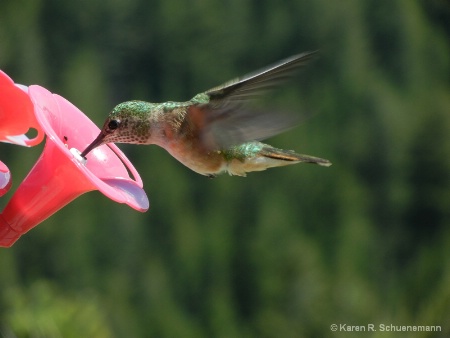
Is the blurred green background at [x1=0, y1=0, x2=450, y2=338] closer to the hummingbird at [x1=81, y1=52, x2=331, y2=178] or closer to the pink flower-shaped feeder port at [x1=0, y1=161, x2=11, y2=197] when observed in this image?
the hummingbird at [x1=81, y1=52, x2=331, y2=178]

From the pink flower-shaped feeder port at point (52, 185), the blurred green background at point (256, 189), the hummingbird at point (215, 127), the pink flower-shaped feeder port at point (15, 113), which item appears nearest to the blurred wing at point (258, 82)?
the hummingbird at point (215, 127)

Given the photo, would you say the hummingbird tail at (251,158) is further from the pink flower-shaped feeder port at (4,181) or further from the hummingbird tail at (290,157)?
the pink flower-shaped feeder port at (4,181)

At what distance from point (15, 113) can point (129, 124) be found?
36cm

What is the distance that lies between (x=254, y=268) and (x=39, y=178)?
9.87ft

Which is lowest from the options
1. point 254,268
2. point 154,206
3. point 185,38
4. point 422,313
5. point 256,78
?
point 422,313

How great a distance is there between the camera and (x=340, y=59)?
4910 millimetres

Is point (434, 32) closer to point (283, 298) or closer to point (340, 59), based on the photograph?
point (340, 59)

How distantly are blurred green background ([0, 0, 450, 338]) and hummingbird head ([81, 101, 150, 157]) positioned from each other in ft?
7.69

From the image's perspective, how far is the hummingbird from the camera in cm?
194

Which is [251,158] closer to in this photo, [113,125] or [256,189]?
[113,125]

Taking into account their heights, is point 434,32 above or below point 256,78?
below

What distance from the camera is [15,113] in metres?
1.92

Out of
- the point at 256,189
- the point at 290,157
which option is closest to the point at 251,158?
the point at 290,157

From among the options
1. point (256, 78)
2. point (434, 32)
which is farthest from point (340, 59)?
point (256, 78)
